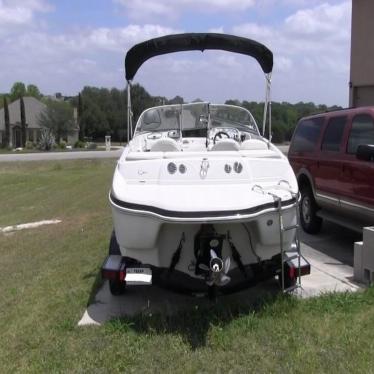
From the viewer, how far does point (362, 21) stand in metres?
18.5

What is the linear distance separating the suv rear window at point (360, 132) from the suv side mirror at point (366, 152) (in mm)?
422

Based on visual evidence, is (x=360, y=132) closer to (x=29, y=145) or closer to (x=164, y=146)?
(x=164, y=146)

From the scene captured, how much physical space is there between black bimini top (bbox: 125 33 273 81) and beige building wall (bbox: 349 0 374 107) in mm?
10387

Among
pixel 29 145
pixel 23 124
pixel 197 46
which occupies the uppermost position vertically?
pixel 197 46

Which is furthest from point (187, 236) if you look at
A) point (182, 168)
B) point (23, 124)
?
point (23, 124)

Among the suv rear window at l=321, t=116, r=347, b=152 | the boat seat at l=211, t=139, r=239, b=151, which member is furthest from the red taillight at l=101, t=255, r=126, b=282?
the suv rear window at l=321, t=116, r=347, b=152

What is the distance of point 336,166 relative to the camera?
27.1 ft

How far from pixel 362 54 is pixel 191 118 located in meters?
11.9

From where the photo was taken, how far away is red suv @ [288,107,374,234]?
7.51 m

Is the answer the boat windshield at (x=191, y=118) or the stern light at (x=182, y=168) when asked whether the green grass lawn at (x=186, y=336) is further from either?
the boat windshield at (x=191, y=118)

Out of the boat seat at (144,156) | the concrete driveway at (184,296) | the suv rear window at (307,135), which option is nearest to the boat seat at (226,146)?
the boat seat at (144,156)

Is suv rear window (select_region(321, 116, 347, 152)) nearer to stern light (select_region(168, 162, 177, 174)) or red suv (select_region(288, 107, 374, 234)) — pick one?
red suv (select_region(288, 107, 374, 234))

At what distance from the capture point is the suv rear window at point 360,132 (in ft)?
25.3

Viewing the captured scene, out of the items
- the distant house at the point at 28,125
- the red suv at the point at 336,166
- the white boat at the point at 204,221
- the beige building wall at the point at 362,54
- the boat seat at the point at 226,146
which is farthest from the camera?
the distant house at the point at 28,125
